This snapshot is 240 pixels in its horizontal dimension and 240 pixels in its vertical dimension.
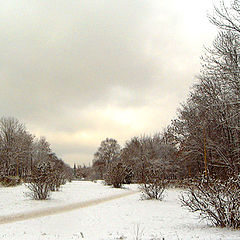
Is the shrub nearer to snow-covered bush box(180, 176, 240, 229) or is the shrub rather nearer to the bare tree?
snow-covered bush box(180, 176, 240, 229)

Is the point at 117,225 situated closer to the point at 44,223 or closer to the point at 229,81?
the point at 44,223

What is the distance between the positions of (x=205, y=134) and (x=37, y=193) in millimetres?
14333

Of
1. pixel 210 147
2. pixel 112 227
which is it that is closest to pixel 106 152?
pixel 210 147

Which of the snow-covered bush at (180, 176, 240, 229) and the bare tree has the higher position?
the bare tree

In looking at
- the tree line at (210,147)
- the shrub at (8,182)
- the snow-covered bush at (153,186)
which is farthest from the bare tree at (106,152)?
the snow-covered bush at (153,186)

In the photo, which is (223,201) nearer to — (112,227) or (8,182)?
(112,227)

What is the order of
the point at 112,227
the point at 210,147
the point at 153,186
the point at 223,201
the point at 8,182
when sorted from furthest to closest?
the point at 8,182
the point at 210,147
the point at 153,186
the point at 112,227
the point at 223,201

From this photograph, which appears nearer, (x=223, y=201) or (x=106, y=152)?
(x=223, y=201)

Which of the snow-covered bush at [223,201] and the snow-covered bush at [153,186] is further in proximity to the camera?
the snow-covered bush at [153,186]

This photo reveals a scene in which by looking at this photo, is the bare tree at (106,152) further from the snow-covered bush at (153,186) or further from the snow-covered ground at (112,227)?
the snow-covered ground at (112,227)

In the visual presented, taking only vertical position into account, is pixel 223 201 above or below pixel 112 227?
above

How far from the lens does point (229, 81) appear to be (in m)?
11.2

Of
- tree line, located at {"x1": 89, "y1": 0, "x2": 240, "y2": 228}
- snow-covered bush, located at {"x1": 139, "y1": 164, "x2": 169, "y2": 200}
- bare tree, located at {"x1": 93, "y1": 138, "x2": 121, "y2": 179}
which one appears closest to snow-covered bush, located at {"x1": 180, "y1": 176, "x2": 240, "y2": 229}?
tree line, located at {"x1": 89, "y1": 0, "x2": 240, "y2": 228}

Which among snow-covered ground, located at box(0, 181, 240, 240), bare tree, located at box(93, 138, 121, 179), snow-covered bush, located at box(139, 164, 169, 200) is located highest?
bare tree, located at box(93, 138, 121, 179)
